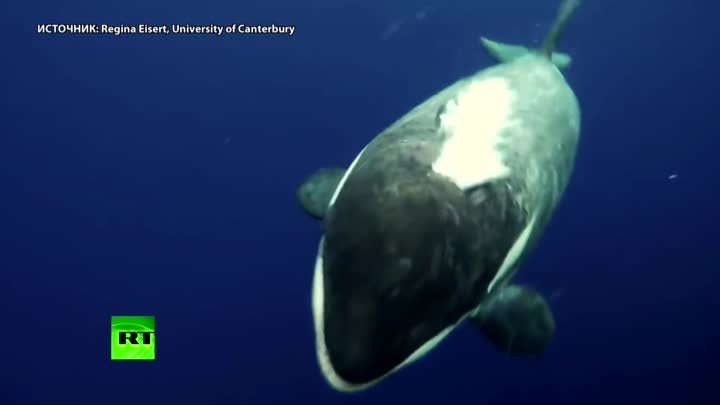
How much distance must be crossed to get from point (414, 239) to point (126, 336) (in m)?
7.78

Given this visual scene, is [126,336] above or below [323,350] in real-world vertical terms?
below

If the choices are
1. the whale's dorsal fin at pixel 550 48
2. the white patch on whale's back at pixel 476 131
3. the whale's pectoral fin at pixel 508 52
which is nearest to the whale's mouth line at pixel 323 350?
the white patch on whale's back at pixel 476 131

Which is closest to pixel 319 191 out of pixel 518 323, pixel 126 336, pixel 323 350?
pixel 518 323

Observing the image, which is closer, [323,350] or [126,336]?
[323,350]

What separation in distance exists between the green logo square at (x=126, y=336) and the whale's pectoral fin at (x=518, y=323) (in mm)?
5345

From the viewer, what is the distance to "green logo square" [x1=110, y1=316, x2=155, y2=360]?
9023mm

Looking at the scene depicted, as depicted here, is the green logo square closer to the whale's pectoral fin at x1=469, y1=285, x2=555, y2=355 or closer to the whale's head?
the whale's pectoral fin at x1=469, y1=285, x2=555, y2=355

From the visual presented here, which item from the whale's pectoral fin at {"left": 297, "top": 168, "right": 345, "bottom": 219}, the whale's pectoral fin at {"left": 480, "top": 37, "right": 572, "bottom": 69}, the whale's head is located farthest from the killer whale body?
the whale's pectoral fin at {"left": 480, "top": 37, "right": 572, "bottom": 69}

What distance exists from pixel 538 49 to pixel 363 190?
4522 mm

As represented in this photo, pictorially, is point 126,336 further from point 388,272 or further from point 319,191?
point 388,272

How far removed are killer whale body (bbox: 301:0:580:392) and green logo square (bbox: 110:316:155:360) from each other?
6185mm

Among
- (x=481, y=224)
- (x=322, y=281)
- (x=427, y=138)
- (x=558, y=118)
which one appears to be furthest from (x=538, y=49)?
(x=322, y=281)

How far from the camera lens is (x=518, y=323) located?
5000 mm

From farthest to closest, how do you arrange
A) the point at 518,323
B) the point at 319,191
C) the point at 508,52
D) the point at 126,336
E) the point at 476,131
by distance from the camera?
the point at 126,336, the point at 508,52, the point at 518,323, the point at 319,191, the point at 476,131
